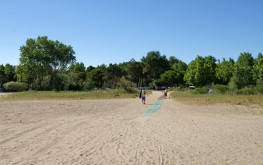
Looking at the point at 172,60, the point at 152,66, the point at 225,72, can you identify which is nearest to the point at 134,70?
the point at 152,66

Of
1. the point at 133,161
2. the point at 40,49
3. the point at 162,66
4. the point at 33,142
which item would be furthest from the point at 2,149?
the point at 162,66

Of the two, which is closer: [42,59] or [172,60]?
[42,59]

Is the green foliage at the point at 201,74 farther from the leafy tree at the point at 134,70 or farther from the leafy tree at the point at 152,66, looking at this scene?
the leafy tree at the point at 134,70

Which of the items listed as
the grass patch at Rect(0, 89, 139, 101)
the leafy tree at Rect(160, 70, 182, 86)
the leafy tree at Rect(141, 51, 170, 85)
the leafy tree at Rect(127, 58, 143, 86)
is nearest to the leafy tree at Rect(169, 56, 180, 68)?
the leafy tree at Rect(141, 51, 170, 85)

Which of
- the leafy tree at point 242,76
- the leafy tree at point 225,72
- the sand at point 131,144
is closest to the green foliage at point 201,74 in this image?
the leafy tree at point 225,72

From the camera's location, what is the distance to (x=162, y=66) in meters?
81.2

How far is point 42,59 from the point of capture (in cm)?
5700

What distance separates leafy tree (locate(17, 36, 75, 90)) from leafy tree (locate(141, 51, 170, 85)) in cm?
2916

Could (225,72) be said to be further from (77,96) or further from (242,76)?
(77,96)

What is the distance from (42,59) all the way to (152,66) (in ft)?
127

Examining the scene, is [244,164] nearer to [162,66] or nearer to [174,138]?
[174,138]

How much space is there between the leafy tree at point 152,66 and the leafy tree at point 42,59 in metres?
29.2

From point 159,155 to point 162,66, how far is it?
76.9 meters

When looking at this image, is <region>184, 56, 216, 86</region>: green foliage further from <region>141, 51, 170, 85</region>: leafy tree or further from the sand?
the sand
